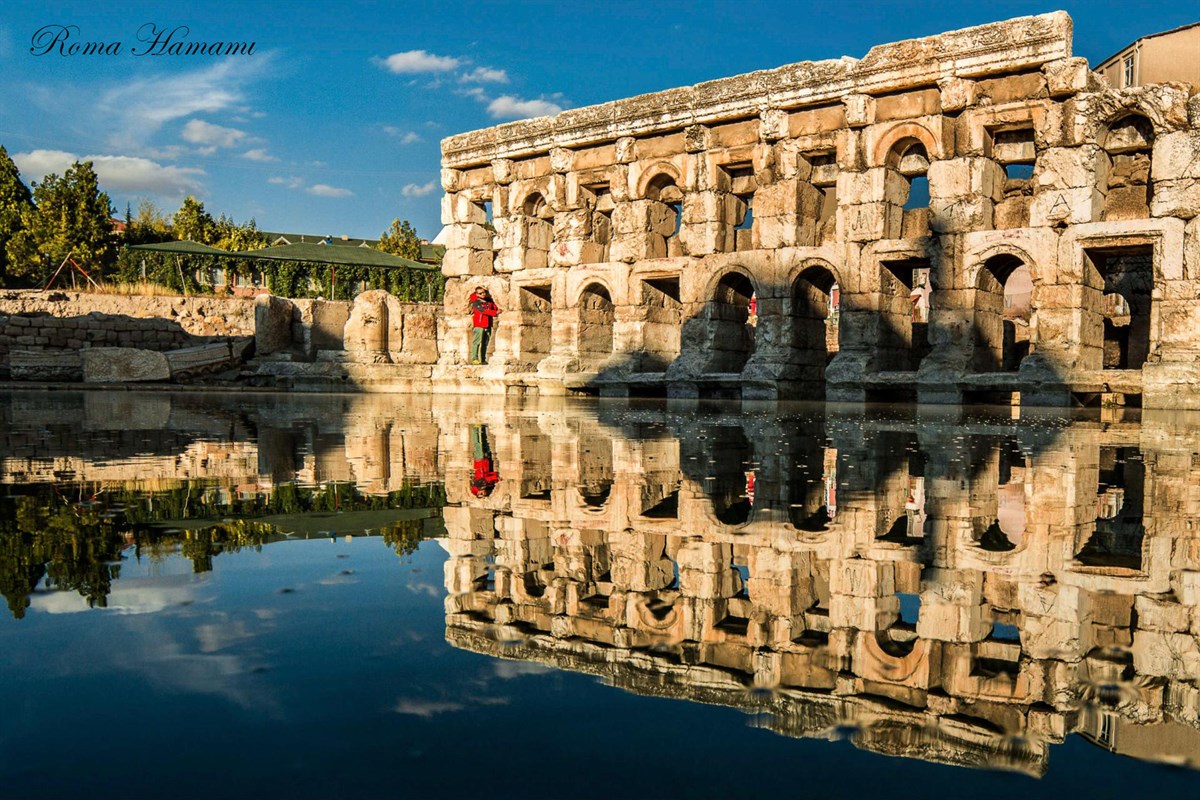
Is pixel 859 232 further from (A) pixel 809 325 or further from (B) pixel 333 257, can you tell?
(B) pixel 333 257

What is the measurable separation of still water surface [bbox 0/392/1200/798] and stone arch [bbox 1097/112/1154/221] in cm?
1406

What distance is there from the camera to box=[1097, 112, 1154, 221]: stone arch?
17062 mm

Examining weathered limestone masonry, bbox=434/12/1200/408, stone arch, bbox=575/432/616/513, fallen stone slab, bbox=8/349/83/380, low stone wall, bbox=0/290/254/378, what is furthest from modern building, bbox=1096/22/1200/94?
fallen stone slab, bbox=8/349/83/380

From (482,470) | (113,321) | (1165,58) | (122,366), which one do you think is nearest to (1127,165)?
(1165,58)

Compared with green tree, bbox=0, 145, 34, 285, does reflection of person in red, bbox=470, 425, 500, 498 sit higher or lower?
lower

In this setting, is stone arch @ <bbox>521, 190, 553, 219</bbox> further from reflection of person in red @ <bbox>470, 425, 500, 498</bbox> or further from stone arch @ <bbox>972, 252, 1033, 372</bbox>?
reflection of person in red @ <bbox>470, 425, 500, 498</bbox>

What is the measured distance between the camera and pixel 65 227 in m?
46.7

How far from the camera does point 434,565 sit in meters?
3.07

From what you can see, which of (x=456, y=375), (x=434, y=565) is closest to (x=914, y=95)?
(x=456, y=375)

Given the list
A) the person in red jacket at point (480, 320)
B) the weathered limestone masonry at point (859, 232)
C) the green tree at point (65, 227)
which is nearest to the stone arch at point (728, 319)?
the weathered limestone masonry at point (859, 232)

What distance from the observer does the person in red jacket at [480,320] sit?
77.4 feet

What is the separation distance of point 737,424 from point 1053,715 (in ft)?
29.3

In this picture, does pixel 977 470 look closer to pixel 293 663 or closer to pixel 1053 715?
pixel 1053 715

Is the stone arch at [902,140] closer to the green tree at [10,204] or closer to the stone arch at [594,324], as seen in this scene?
the stone arch at [594,324]
